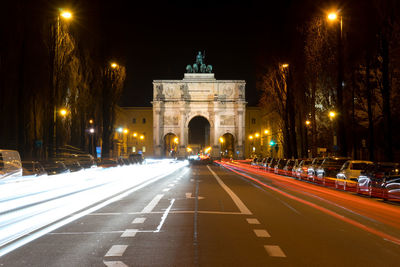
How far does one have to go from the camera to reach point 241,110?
338 ft

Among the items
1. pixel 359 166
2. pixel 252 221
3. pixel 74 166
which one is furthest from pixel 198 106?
pixel 252 221

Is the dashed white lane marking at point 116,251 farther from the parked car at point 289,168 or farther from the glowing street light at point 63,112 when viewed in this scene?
the glowing street light at point 63,112

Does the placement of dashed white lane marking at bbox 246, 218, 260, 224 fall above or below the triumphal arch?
below

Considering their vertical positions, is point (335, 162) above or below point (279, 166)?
above

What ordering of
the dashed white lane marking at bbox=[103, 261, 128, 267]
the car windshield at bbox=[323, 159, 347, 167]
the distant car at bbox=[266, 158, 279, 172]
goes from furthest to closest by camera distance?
the distant car at bbox=[266, 158, 279, 172]
the car windshield at bbox=[323, 159, 347, 167]
the dashed white lane marking at bbox=[103, 261, 128, 267]

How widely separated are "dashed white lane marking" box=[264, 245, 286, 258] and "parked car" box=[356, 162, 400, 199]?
8392 mm

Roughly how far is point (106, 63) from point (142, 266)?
38273 mm

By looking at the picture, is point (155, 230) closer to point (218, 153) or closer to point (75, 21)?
point (75, 21)

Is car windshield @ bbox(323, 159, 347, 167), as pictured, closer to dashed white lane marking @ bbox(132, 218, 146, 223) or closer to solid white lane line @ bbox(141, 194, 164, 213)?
solid white lane line @ bbox(141, 194, 164, 213)

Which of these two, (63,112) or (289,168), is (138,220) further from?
(63,112)

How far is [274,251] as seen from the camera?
6941mm

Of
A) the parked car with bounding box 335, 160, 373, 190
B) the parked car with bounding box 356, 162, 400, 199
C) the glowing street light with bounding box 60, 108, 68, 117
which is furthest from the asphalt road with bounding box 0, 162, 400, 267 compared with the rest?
the glowing street light with bounding box 60, 108, 68, 117

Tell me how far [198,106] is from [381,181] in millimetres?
88780

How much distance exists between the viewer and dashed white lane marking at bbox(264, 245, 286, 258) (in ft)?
21.9
